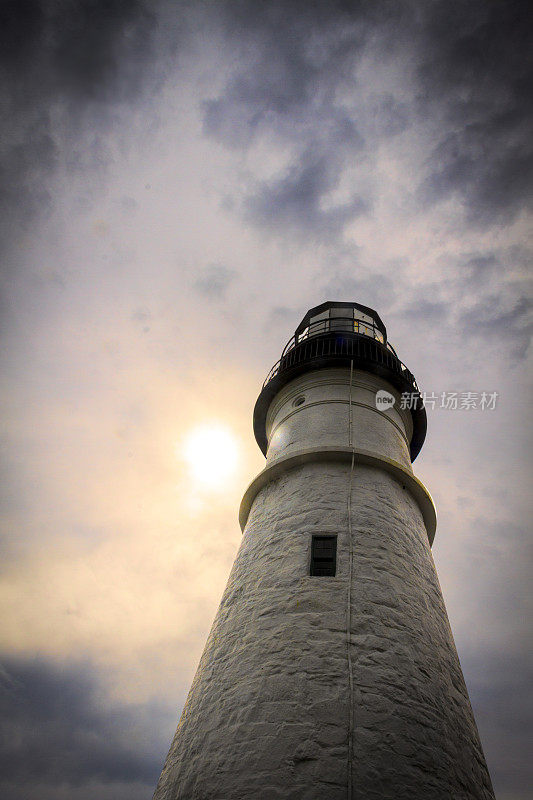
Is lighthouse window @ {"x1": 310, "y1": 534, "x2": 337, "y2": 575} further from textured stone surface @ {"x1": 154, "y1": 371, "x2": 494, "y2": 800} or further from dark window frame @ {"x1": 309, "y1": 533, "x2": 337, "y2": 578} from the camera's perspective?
textured stone surface @ {"x1": 154, "y1": 371, "x2": 494, "y2": 800}

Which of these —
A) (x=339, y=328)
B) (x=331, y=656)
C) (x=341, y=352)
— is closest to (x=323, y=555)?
(x=331, y=656)

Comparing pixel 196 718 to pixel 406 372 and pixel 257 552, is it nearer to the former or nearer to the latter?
pixel 257 552

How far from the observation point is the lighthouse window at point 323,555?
7.60m

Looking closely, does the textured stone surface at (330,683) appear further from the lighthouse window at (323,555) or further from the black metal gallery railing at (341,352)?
the black metal gallery railing at (341,352)

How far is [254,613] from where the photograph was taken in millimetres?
7234

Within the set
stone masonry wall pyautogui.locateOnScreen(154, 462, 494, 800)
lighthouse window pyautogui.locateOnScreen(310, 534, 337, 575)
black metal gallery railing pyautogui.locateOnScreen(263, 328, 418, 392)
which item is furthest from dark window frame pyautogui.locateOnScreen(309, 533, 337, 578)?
black metal gallery railing pyautogui.locateOnScreen(263, 328, 418, 392)

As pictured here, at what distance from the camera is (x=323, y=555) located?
25.7 ft

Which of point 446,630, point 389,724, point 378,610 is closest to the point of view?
point 389,724

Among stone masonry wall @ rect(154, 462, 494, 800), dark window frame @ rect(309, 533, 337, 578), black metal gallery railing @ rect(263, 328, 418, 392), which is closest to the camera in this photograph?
stone masonry wall @ rect(154, 462, 494, 800)

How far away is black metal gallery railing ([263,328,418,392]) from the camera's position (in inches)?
520

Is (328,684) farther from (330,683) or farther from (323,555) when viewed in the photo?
(323,555)

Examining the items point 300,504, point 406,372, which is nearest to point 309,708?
point 300,504

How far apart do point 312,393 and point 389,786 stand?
29.0 ft

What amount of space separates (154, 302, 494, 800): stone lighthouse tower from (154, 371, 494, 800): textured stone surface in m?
0.02
